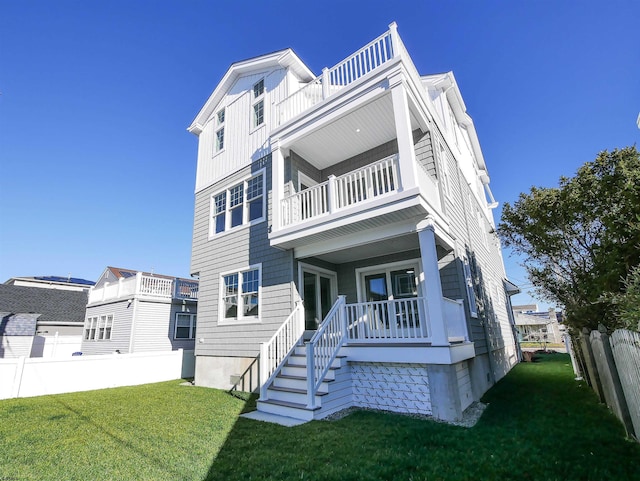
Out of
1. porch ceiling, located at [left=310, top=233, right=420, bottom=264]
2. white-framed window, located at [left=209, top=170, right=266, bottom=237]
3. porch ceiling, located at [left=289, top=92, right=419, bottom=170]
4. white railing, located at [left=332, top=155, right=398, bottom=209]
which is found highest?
porch ceiling, located at [left=289, top=92, right=419, bottom=170]

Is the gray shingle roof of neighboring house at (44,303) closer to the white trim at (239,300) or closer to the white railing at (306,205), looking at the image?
the white trim at (239,300)

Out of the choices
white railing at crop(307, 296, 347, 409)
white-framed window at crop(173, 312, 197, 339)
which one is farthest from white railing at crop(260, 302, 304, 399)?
white-framed window at crop(173, 312, 197, 339)

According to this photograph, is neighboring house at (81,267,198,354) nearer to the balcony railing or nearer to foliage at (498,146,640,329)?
the balcony railing

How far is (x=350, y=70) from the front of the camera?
803 centimetres

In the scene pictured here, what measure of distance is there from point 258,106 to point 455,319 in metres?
9.62

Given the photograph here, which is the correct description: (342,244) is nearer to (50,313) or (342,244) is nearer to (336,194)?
(336,194)

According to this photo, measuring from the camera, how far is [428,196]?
22.1ft

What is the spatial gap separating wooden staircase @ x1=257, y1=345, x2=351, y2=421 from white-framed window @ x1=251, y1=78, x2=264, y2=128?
837cm

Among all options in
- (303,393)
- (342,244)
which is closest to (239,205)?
(342,244)

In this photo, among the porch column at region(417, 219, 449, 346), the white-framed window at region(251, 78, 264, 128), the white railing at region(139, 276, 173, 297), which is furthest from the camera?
the white railing at region(139, 276, 173, 297)

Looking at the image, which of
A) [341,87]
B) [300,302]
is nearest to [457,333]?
[300,302]

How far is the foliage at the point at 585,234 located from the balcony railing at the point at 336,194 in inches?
162

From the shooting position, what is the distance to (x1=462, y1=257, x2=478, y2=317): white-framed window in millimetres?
8383

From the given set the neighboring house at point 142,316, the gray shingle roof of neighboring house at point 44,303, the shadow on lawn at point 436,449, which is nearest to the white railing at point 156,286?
the neighboring house at point 142,316
